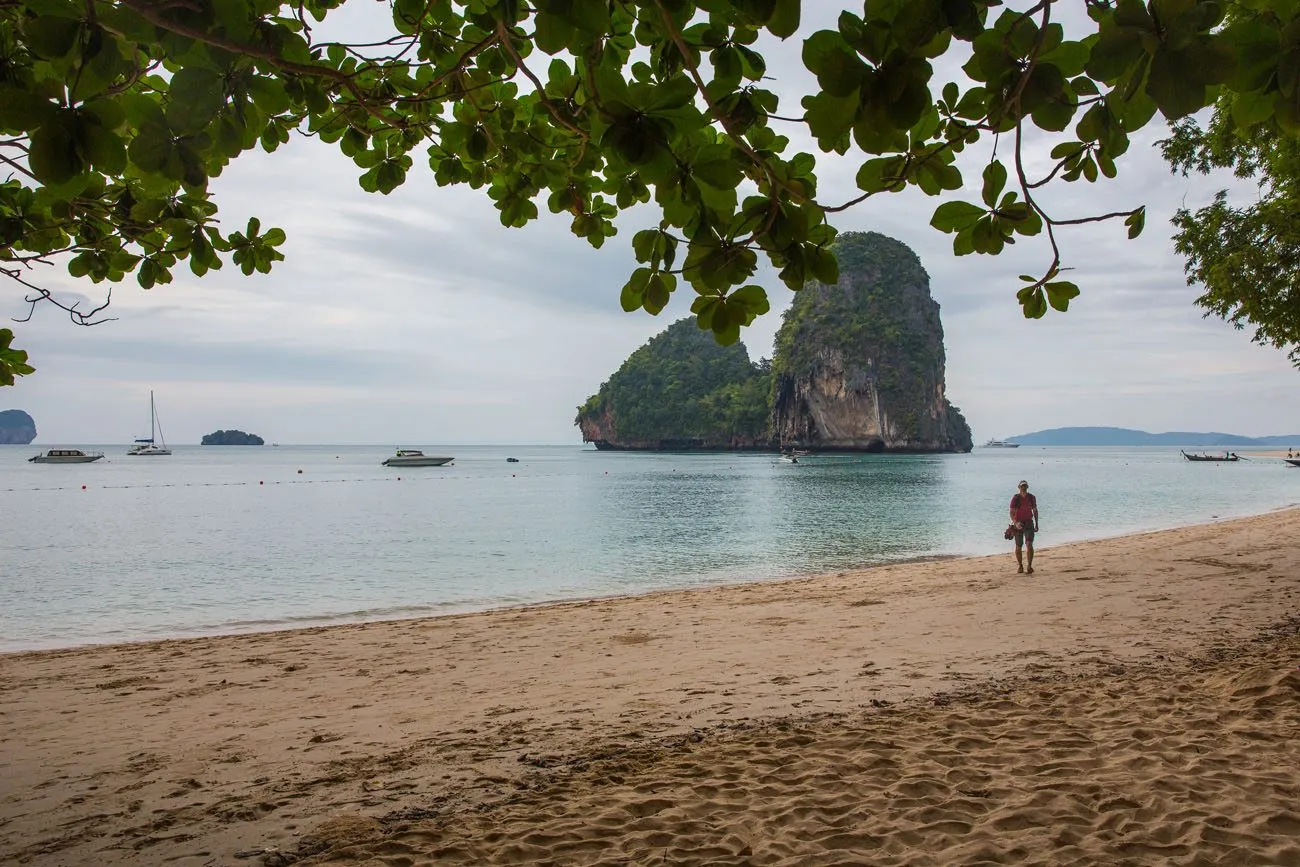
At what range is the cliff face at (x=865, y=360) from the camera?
Answer: 97.2 metres

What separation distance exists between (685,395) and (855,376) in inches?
1445

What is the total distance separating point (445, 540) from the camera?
22.6m

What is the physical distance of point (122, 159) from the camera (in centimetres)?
125

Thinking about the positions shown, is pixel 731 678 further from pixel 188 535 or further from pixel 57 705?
pixel 188 535

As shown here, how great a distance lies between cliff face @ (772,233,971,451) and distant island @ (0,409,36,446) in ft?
618

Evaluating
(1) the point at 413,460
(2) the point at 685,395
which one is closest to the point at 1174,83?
(1) the point at 413,460

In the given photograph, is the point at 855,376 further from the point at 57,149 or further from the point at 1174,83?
the point at 57,149

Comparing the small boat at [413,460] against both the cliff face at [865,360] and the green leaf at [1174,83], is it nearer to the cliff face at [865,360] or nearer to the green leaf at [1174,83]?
the cliff face at [865,360]

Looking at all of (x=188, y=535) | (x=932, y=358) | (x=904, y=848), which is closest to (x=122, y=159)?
(x=904, y=848)

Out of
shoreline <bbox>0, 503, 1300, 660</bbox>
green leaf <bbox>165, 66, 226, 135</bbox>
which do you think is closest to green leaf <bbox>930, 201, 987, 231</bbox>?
green leaf <bbox>165, 66, 226, 135</bbox>

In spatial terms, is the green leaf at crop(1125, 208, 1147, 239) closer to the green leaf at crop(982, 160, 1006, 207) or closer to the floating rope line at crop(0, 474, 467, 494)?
the green leaf at crop(982, 160, 1006, 207)

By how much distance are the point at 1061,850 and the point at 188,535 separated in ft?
87.7

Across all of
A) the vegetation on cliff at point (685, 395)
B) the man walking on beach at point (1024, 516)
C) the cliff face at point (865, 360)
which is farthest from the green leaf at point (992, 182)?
the vegetation on cliff at point (685, 395)

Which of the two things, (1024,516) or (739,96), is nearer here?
(739,96)
